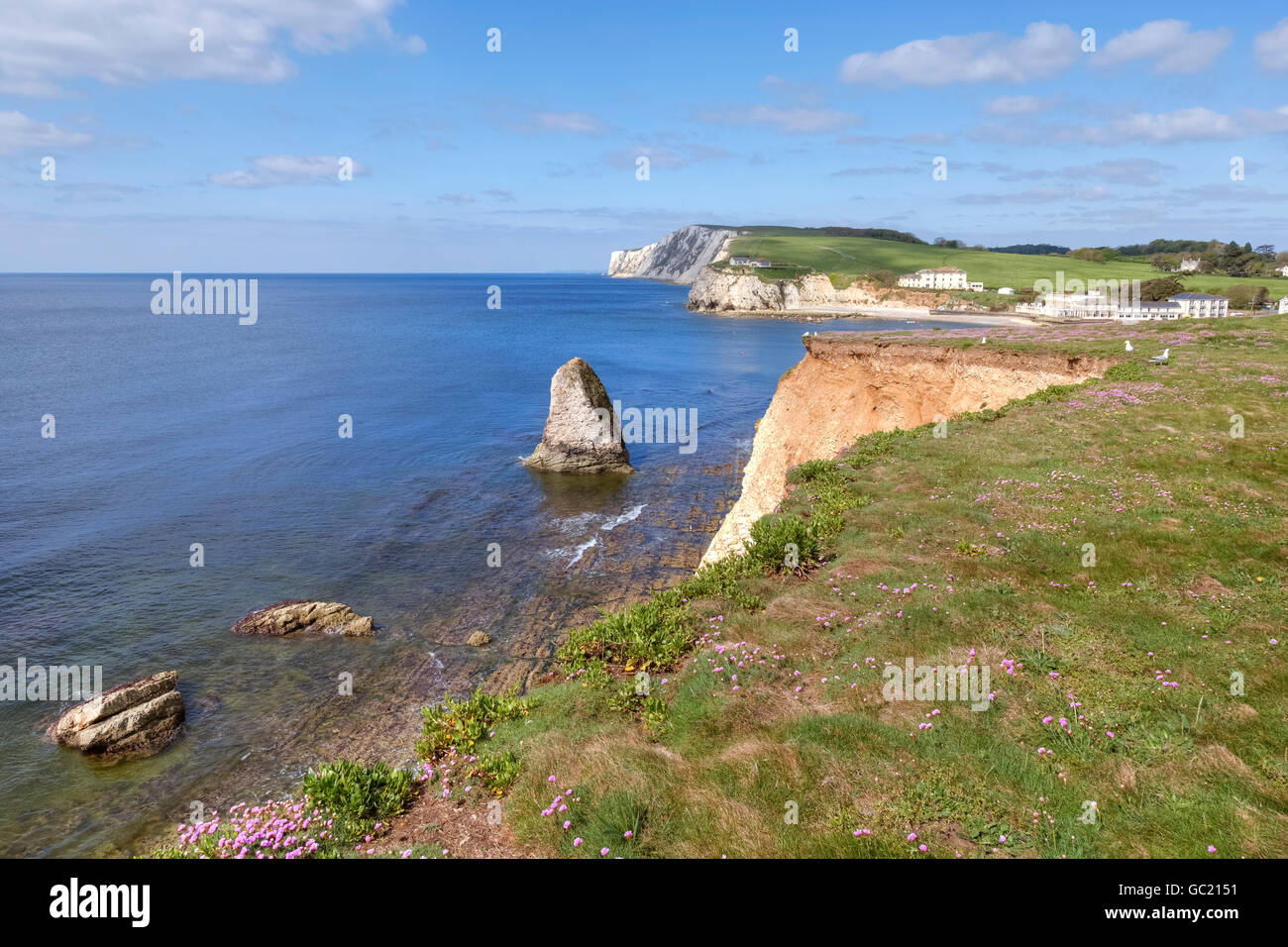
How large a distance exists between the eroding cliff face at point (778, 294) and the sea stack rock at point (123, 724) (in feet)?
568

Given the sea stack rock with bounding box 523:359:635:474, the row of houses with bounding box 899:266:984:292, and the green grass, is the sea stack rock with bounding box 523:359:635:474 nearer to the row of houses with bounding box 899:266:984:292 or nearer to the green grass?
the green grass

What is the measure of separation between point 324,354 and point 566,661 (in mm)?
96733

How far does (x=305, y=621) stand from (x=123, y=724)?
6.56 m

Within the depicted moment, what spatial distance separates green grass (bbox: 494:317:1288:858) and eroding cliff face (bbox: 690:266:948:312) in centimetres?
16882

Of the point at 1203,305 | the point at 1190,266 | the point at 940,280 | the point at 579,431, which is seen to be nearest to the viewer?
the point at 579,431

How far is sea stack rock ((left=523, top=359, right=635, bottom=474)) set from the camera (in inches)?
1745

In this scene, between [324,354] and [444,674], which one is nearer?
[444,674]

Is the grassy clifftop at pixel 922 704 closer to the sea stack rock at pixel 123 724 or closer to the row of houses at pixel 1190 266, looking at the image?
the sea stack rock at pixel 123 724

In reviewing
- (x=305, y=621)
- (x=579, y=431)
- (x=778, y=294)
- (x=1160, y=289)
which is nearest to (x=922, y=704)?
(x=305, y=621)

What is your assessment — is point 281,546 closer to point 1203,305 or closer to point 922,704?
point 922,704

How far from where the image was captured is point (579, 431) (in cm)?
4434

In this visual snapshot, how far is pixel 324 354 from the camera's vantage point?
95.6m
